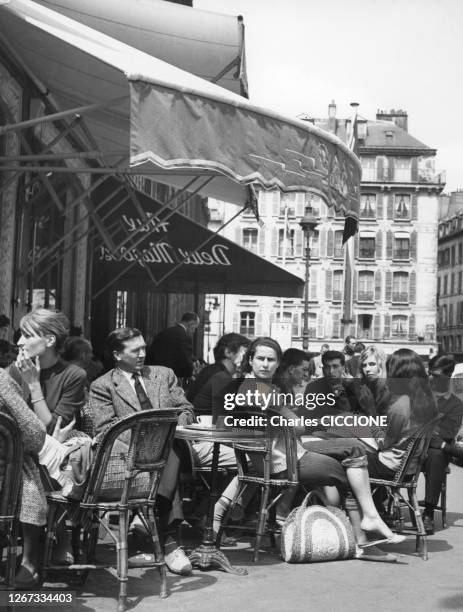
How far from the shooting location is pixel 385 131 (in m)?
84.9

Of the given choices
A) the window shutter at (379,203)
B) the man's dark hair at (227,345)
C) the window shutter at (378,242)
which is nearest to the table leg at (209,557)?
the man's dark hair at (227,345)

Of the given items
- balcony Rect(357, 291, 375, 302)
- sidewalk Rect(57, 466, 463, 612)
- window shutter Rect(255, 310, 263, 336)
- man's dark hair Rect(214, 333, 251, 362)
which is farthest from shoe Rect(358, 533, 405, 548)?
balcony Rect(357, 291, 375, 302)

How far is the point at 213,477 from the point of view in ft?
22.1

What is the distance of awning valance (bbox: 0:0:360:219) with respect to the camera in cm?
601

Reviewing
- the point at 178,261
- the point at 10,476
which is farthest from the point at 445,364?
the point at 178,261

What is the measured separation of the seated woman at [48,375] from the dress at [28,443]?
0.52 metres

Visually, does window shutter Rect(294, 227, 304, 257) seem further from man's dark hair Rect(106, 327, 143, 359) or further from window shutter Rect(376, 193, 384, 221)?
man's dark hair Rect(106, 327, 143, 359)

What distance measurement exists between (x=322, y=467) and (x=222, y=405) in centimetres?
84

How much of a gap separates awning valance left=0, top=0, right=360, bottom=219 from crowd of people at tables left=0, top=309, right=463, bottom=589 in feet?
3.84

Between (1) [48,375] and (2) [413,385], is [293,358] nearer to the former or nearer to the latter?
(2) [413,385]

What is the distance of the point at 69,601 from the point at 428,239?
7571cm

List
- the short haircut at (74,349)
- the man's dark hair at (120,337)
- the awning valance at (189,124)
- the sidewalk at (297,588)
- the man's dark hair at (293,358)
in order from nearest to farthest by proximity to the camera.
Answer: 1. the sidewalk at (297,588)
2. the awning valance at (189,124)
3. the man's dark hair at (120,337)
4. the man's dark hair at (293,358)
5. the short haircut at (74,349)

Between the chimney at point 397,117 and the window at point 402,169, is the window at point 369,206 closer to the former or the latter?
the window at point 402,169

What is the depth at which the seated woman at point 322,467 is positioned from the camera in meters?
7.02
